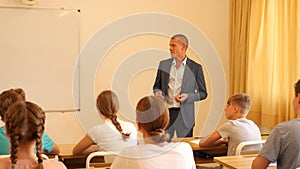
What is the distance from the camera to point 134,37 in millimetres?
5469

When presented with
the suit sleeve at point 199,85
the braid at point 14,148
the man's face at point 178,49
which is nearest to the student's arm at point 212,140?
the suit sleeve at point 199,85

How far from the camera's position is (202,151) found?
3.49 metres

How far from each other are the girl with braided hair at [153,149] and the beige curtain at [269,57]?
280cm

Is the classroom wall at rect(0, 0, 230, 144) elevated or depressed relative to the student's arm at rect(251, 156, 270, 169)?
elevated

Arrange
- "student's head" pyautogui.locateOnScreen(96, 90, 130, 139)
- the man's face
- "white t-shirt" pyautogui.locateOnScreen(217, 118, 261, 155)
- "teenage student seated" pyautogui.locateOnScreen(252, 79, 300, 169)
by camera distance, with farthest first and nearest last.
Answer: the man's face
"white t-shirt" pyautogui.locateOnScreen(217, 118, 261, 155)
"student's head" pyautogui.locateOnScreen(96, 90, 130, 139)
"teenage student seated" pyautogui.locateOnScreen(252, 79, 300, 169)

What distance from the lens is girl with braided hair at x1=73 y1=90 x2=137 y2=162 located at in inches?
113

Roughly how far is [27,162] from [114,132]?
1.04m

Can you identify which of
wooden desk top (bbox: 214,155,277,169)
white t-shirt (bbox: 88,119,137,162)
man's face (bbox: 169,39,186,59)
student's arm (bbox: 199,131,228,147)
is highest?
man's face (bbox: 169,39,186,59)

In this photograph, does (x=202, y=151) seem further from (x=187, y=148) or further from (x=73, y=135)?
(x=73, y=135)

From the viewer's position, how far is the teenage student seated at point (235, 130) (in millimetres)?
3193

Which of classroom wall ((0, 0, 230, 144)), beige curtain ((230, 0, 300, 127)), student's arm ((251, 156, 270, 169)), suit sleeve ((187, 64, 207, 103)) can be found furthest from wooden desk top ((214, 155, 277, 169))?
classroom wall ((0, 0, 230, 144))

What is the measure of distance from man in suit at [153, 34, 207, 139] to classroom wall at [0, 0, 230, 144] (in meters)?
1.36

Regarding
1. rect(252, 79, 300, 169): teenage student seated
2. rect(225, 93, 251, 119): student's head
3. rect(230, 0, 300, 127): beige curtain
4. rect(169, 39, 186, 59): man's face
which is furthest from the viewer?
rect(230, 0, 300, 127): beige curtain

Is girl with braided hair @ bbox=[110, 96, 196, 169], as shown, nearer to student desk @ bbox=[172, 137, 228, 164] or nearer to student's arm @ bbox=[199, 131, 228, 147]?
student's arm @ bbox=[199, 131, 228, 147]
